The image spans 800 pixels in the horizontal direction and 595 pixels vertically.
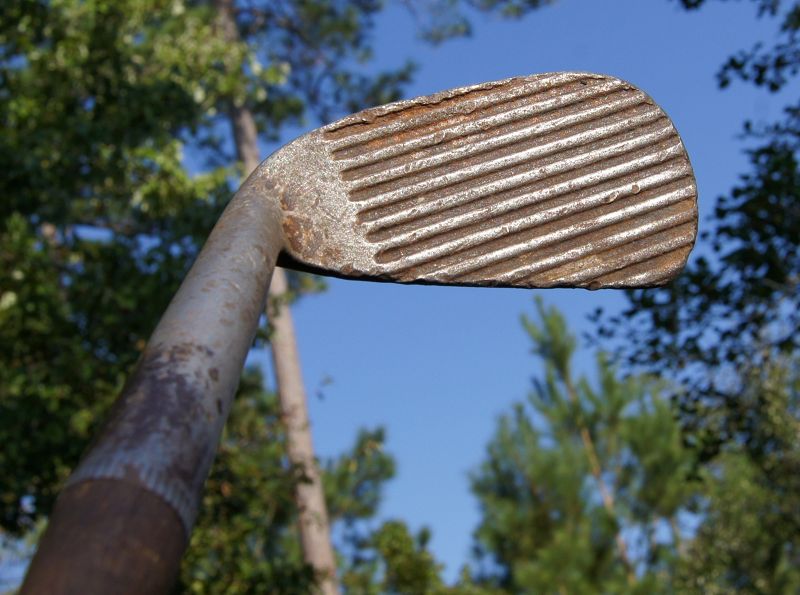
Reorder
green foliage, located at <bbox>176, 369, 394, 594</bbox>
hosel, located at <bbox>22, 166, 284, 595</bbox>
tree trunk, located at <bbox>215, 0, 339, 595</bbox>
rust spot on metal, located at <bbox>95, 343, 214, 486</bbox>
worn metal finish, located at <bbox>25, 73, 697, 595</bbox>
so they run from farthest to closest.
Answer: tree trunk, located at <bbox>215, 0, 339, 595</bbox>, green foliage, located at <bbox>176, 369, 394, 594</bbox>, worn metal finish, located at <bbox>25, 73, 697, 595</bbox>, rust spot on metal, located at <bbox>95, 343, 214, 486</bbox>, hosel, located at <bbox>22, 166, 284, 595</bbox>

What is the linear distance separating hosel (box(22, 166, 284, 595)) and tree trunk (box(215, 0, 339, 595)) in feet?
26.1

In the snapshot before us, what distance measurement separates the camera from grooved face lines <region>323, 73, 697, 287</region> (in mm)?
1681

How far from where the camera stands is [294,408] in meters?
11.2

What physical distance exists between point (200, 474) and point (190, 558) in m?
8.20

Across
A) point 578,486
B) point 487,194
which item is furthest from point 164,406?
point 578,486

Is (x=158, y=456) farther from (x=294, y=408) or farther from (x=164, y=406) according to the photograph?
(x=294, y=408)

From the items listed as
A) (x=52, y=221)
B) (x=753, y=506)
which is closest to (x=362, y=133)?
(x=52, y=221)

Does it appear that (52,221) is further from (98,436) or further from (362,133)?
(98,436)

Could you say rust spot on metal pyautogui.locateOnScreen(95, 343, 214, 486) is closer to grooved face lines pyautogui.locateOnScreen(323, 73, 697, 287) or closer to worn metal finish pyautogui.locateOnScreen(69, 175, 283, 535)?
worn metal finish pyautogui.locateOnScreen(69, 175, 283, 535)

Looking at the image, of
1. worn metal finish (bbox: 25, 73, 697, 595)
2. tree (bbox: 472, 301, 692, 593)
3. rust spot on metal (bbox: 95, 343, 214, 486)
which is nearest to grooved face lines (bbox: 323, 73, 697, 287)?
worn metal finish (bbox: 25, 73, 697, 595)

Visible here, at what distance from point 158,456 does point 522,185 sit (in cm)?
99

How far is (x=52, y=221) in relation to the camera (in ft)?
23.8

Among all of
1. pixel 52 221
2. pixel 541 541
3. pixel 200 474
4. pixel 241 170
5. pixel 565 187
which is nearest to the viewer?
pixel 200 474

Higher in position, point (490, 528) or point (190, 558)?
point (490, 528)
